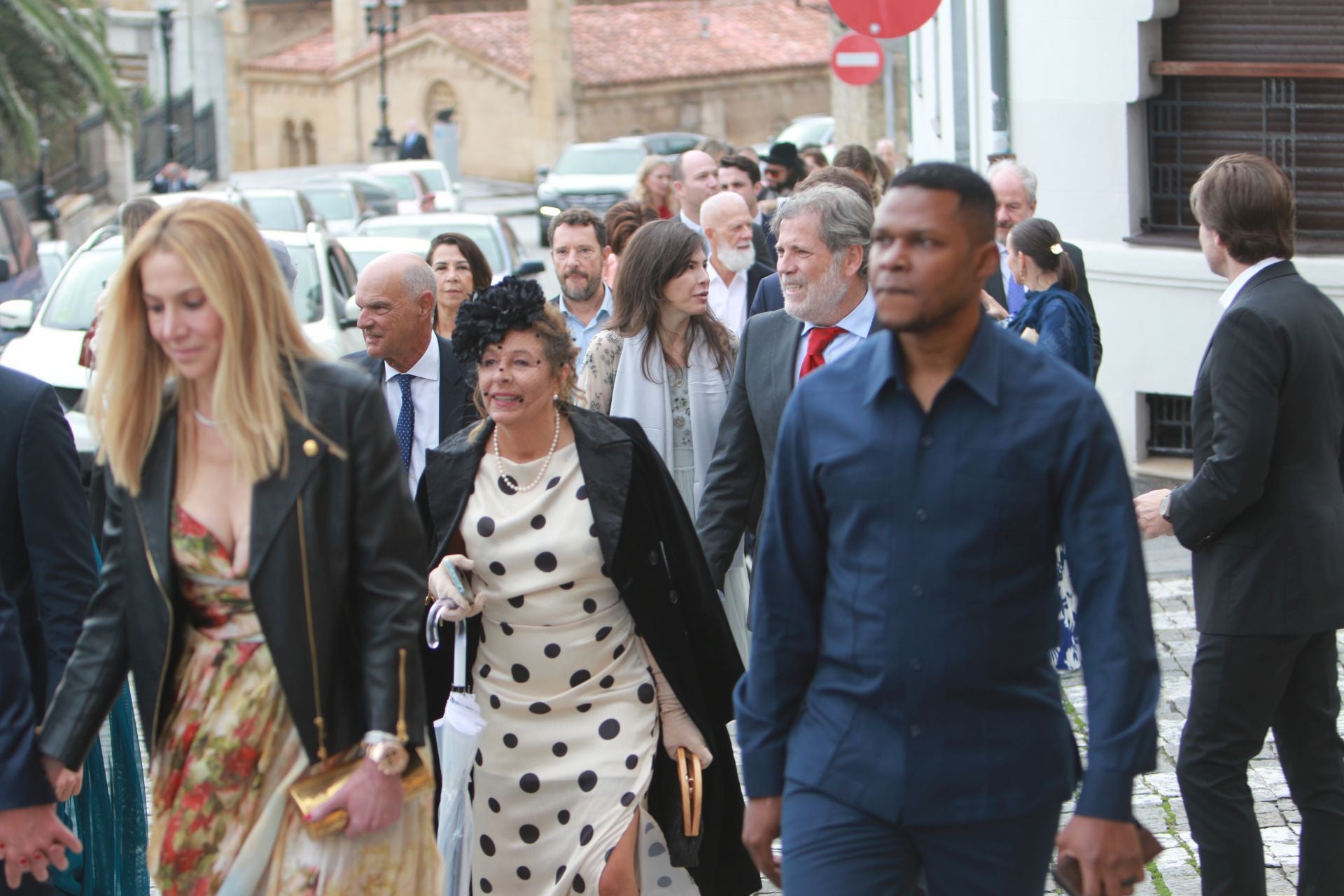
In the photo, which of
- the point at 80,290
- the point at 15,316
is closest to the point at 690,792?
the point at 80,290

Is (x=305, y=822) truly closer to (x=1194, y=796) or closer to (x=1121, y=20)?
(x=1194, y=796)

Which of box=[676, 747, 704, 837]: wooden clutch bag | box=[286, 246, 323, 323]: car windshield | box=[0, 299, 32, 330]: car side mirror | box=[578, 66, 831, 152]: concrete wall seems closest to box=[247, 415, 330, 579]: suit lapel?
box=[676, 747, 704, 837]: wooden clutch bag

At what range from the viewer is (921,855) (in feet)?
11.3

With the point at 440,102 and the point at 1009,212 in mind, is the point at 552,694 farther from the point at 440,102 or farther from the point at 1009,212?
the point at 440,102

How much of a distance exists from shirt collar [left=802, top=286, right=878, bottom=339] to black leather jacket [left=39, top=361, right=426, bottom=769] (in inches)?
95.1

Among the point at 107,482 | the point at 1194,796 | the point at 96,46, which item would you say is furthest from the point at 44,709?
the point at 96,46

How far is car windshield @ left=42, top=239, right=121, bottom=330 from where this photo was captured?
13180 millimetres

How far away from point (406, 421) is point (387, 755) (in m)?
3.02

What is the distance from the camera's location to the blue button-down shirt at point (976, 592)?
3291 millimetres

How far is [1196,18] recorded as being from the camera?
12.0m

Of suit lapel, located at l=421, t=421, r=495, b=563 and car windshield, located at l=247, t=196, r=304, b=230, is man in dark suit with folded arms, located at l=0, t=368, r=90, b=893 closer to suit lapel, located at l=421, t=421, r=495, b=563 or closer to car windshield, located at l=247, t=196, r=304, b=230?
suit lapel, located at l=421, t=421, r=495, b=563

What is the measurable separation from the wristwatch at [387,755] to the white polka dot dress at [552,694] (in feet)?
4.08

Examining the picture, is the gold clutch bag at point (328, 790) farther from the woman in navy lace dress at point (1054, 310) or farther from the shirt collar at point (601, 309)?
the shirt collar at point (601, 309)

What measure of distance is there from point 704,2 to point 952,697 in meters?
71.3
